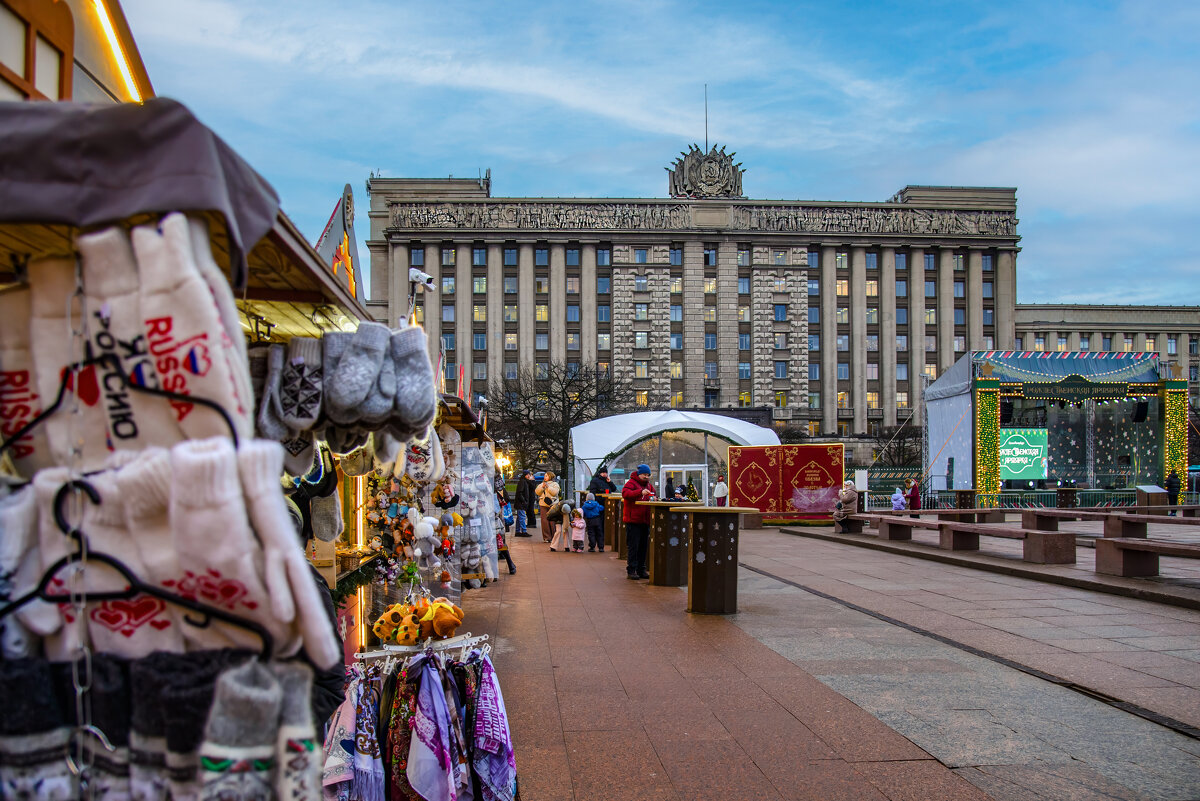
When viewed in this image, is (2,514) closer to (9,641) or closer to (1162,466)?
(9,641)

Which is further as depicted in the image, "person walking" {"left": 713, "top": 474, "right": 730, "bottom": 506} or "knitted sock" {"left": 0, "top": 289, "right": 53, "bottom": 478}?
"person walking" {"left": 713, "top": 474, "right": 730, "bottom": 506}

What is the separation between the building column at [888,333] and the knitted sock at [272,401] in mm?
76197

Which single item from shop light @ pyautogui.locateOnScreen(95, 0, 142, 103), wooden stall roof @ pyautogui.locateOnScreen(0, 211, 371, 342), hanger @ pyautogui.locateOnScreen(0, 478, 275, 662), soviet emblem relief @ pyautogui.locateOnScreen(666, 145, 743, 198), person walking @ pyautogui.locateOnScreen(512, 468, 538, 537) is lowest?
person walking @ pyautogui.locateOnScreen(512, 468, 538, 537)

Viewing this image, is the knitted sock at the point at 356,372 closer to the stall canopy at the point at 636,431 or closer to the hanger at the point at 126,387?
the hanger at the point at 126,387

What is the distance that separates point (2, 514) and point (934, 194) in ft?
A: 290

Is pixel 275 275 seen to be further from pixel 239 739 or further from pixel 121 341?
pixel 239 739

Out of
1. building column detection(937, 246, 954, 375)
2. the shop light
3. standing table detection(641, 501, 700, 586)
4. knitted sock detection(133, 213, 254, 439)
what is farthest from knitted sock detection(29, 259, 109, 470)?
building column detection(937, 246, 954, 375)

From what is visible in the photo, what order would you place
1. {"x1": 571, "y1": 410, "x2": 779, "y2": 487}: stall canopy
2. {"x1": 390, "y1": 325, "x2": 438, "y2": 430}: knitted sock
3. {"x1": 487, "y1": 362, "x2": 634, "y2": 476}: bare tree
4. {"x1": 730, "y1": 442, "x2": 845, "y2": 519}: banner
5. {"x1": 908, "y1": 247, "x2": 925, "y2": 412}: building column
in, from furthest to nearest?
{"x1": 908, "y1": 247, "x2": 925, "y2": 412}: building column, {"x1": 487, "y1": 362, "x2": 634, "y2": 476}: bare tree, {"x1": 571, "y1": 410, "x2": 779, "y2": 487}: stall canopy, {"x1": 730, "y1": 442, "x2": 845, "y2": 519}: banner, {"x1": 390, "y1": 325, "x2": 438, "y2": 430}: knitted sock

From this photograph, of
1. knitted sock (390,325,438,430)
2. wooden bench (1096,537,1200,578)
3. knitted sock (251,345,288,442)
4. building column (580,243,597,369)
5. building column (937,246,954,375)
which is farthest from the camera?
building column (937,246,954,375)

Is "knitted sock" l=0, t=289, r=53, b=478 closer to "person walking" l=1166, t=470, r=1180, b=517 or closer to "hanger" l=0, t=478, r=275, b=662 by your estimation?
"hanger" l=0, t=478, r=275, b=662

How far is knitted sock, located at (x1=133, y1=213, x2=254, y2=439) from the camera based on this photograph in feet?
6.19

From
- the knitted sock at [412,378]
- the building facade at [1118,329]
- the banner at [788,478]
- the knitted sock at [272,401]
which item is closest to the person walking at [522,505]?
the banner at [788,478]

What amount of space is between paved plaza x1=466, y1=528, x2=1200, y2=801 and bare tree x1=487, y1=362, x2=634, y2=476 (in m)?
29.3

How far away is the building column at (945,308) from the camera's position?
76125 millimetres
